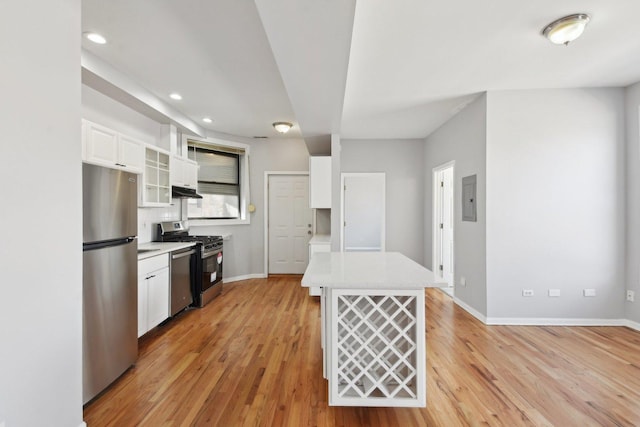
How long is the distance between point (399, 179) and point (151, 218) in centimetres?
410

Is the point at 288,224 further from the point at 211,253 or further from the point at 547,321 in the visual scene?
the point at 547,321

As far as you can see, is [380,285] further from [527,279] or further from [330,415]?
[527,279]

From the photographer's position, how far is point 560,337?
3.07 m

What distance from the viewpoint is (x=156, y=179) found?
372 centimetres

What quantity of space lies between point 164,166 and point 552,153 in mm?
4552

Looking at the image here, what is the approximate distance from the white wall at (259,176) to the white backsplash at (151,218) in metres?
1.31

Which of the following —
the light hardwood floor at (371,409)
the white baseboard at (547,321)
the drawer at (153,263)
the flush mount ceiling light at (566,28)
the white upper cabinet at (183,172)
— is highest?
the flush mount ceiling light at (566,28)

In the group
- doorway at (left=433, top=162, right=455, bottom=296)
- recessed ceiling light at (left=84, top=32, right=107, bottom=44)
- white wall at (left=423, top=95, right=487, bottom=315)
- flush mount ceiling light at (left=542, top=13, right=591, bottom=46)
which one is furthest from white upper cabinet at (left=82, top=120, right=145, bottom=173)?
doorway at (left=433, top=162, right=455, bottom=296)

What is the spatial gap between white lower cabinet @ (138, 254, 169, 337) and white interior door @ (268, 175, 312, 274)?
108 inches

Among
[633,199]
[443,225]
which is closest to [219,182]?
[443,225]

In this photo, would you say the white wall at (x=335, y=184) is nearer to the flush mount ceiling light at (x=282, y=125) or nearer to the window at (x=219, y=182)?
the flush mount ceiling light at (x=282, y=125)

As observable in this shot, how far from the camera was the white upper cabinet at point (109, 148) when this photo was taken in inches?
104

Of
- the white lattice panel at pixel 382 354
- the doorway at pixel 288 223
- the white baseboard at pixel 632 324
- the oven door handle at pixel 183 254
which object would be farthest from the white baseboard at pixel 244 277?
the white baseboard at pixel 632 324

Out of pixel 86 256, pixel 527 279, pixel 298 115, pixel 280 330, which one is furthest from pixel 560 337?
pixel 86 256
